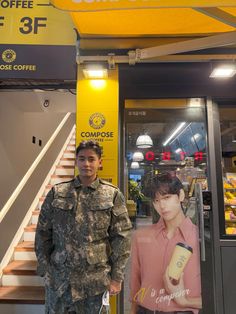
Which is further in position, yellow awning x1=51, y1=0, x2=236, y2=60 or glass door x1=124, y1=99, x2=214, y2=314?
glass door x1=124, y1=99, x2=214, y2=314

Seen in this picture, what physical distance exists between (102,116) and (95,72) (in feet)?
1.29

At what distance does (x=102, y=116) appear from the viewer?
2438 millimetres

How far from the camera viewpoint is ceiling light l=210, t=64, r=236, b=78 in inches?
91.3

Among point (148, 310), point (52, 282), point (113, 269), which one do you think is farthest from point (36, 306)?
point (113, 269)

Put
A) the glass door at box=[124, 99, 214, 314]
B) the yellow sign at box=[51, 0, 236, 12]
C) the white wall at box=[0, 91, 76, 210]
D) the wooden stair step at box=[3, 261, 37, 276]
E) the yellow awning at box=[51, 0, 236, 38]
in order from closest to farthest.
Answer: the yellow sign at box=[51, 0, 236, 12], the yellow awning at box=[51, 0, 236, 38], the glass door at box=[124, 99, 214, 314], the wooden stair step at box=[3, 261, 37, 276], the white wall at box=[0, 91, 76, 210]

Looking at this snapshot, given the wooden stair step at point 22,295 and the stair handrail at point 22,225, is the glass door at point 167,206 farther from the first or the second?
the stair handrail at point 22,225

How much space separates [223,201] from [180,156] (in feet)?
1.94

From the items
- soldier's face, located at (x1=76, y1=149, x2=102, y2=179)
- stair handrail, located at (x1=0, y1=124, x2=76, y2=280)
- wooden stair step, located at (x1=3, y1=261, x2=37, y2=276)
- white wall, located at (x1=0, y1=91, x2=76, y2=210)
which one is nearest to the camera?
soldier's face, located at (x1=76, y1=149, x2=102, y2=179)

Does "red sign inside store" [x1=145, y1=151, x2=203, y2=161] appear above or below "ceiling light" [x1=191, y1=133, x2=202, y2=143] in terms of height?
below

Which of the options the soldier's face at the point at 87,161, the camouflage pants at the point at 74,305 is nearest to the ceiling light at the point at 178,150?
the soldier's face at the point at 87,161

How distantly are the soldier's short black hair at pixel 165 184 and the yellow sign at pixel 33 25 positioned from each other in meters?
1.61

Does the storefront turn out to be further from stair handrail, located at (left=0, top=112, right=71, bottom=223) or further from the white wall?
stair handrail, located at (left=0, top=112, right=71, bottom=223)

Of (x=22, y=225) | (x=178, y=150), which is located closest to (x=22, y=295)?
(x=22, y=225)

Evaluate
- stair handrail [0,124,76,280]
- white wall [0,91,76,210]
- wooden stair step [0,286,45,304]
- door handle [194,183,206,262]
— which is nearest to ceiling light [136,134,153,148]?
door handle [194,183,206,262]
